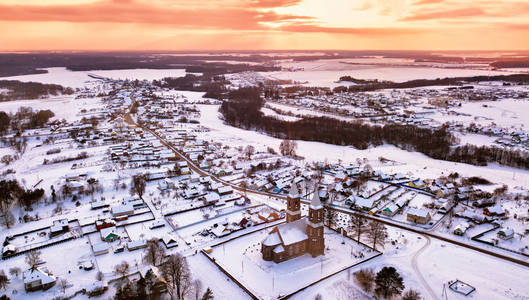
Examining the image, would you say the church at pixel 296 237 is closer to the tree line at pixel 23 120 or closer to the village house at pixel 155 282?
the village house at pixel 155 282

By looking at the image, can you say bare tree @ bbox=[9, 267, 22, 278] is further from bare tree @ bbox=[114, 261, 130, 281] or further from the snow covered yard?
the snow covered yard

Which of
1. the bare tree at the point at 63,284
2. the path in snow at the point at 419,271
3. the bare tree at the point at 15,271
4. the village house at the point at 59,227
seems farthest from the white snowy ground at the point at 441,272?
the village house at the point at 59,227

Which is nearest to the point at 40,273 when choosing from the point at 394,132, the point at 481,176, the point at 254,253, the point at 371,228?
the point at 254,253

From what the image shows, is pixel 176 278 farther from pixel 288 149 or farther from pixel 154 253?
pixel 288 149

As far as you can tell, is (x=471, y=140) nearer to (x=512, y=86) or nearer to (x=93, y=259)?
(x=93, y=259)

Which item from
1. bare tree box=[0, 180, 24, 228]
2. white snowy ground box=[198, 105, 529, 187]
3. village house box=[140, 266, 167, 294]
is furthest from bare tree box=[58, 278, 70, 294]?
white snowy ground box=[198, 105, 529, 187]
